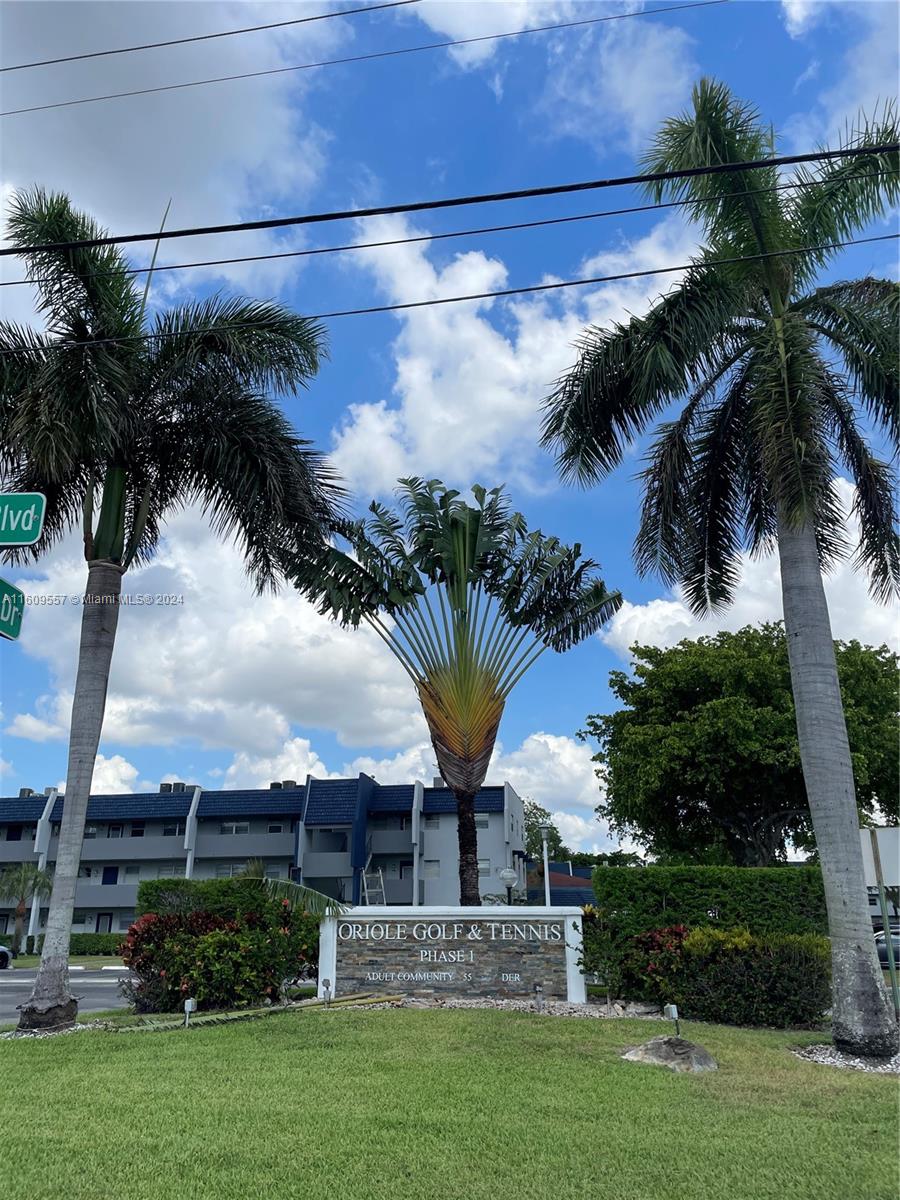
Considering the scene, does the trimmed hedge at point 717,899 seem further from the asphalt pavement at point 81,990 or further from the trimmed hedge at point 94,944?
the trimmed hedge at point 94,944

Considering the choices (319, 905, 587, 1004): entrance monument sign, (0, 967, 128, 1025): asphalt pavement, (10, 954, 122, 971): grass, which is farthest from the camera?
(10, 954, 122, 971): grass

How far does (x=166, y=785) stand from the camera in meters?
49.8

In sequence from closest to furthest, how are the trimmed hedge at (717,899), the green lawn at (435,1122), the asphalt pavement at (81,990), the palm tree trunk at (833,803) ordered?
the green lawn at (435,1122), the palm tree trunk at (833,803), the trimmed hedge at (717,899), the asphalt pavement at (81,990)

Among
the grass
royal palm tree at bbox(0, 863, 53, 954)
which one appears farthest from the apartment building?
the grass

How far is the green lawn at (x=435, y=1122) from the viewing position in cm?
580

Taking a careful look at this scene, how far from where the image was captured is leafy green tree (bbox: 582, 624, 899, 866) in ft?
92.4

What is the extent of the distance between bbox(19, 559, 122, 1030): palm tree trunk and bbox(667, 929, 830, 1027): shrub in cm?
933

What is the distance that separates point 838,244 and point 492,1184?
1228 centimetres

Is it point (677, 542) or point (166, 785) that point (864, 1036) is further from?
point (166, 785)

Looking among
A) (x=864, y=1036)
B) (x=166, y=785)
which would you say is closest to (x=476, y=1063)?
(x=864, y=1036)

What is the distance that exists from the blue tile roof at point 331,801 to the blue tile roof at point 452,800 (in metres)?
4.01

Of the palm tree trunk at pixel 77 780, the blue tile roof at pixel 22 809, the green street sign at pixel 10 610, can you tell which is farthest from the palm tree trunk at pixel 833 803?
the blue tile roof at pixel 22 809

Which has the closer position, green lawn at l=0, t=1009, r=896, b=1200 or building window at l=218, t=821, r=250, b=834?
green lawn at l=0, t=1009, r=896, b=1200

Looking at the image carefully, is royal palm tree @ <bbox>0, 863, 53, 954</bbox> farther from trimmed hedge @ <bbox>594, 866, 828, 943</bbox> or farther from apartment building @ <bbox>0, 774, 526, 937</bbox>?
trimmed hedge @ <bbox>594, 866, 828, 943</bbox>
